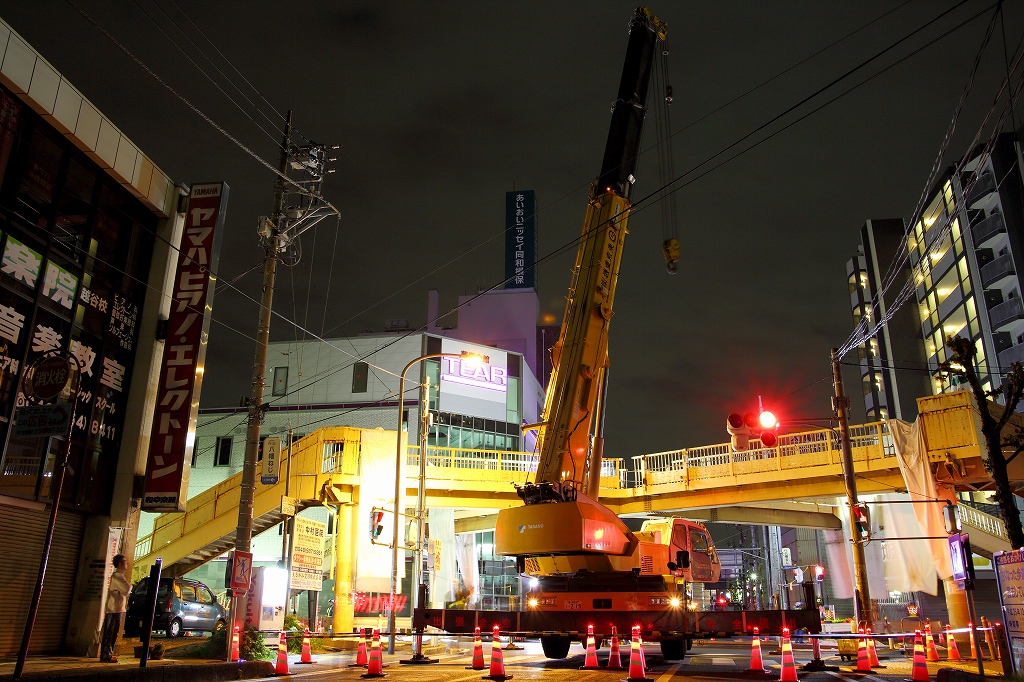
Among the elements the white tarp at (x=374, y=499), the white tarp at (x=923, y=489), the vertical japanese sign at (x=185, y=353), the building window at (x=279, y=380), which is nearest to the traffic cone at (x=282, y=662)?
the vertical japanese sign at (x=185, y=353)

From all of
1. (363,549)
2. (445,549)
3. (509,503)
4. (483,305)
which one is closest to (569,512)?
(363,549)

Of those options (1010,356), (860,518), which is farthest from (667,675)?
(1010,356)

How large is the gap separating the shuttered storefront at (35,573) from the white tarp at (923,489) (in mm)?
22610

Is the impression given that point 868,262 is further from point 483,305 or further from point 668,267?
point 668,267

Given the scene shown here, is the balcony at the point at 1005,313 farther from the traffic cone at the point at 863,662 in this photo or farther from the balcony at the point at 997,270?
the traffic cone at the point at 863,662

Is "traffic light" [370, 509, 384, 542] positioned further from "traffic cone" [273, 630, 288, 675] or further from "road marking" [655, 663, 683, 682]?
"road marking" [655, 663, 683, 682]

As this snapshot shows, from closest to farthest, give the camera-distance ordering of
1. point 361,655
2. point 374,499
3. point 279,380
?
point 361,655 → point 374,499 → point 279,380

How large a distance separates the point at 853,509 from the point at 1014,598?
763 centimetres

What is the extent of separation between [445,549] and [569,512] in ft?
76.1

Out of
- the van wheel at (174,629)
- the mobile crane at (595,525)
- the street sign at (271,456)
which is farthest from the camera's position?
the van wheel at (174,629)

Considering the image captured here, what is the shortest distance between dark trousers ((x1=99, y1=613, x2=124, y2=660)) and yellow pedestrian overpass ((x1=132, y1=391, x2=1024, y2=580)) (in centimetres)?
1139

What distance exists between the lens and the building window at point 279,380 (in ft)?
177

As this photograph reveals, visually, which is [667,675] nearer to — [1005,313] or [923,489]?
[923,489]

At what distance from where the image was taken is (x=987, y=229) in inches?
2189
